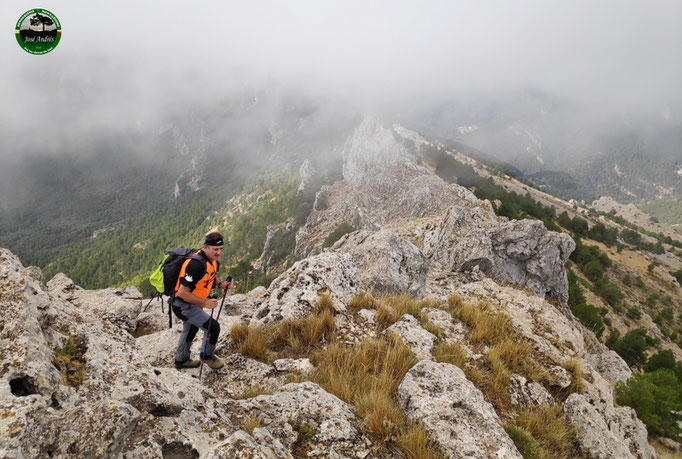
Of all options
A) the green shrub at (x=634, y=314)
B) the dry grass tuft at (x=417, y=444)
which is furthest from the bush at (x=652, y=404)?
the green shrub at (x=634, y=314)

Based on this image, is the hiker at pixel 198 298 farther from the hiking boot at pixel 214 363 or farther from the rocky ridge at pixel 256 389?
the rocky ridge at pixel 256 389

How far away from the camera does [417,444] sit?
3578 millimetres

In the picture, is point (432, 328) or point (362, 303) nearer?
point (432, 328)

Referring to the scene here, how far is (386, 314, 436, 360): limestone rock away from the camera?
6.43m

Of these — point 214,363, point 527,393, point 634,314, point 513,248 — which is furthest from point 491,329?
point 634,314

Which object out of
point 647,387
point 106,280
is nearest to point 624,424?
point 647,387

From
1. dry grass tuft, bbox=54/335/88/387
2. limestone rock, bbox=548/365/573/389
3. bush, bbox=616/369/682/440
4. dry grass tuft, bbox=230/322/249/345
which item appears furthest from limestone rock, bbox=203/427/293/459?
bush, bbox=616/369/682/440

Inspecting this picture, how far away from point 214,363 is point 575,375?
786 centimetres

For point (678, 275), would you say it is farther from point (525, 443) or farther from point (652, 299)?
point (525, 443)

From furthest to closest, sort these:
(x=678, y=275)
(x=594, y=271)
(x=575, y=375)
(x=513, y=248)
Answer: (x=678, y=275), (x=594, y=271), (x=513, y=248), (x=575, y=375)

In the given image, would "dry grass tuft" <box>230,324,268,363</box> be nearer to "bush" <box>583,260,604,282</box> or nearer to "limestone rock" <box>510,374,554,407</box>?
"limestone rock" <box>510,374,554,407</box>

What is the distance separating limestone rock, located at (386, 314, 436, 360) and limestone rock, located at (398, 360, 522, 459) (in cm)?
136

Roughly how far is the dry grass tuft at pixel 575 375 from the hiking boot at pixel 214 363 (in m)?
7.38

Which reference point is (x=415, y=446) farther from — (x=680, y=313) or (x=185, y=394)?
(x=680, y=313)
